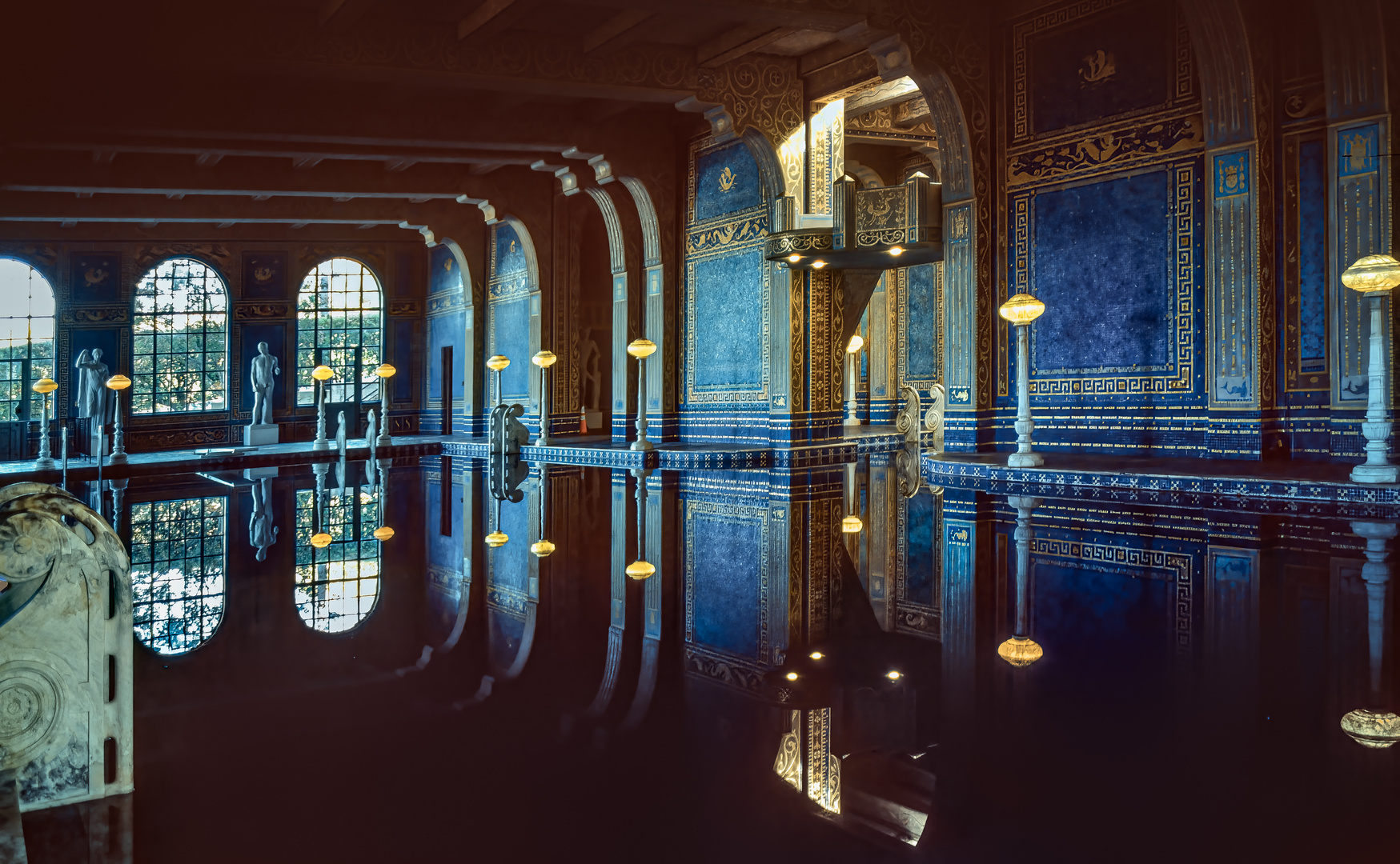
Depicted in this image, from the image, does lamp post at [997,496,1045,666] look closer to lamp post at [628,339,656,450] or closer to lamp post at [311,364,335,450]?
lamp post at [628,339,656,450]

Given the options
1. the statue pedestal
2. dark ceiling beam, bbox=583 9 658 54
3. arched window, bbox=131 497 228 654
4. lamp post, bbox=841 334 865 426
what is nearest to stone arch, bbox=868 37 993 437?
dark ceiling beam, bbox=583 9 658 54

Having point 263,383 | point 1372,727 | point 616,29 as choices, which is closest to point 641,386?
point 616,29

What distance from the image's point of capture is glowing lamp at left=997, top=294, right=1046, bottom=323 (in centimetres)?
1173

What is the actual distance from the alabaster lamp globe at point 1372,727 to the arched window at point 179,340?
25.6 metres

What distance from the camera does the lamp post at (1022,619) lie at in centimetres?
364

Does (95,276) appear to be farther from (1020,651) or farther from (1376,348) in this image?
(1020,651)

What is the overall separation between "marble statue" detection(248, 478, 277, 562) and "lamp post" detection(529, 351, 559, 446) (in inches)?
296

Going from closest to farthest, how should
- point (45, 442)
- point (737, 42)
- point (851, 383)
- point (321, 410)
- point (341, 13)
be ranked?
1. point (341, 13)
2. point (737, 42)
3. point (45, 442)
4. point (321, 410)
5. point (851, 383)

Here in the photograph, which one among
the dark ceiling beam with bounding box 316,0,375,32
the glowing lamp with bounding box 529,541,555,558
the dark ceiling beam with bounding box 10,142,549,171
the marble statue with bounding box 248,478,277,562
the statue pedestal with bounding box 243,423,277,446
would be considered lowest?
the glowing lamp with bounding box 529,541,555,558

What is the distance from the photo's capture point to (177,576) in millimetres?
5633

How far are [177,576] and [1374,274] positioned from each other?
9680mm

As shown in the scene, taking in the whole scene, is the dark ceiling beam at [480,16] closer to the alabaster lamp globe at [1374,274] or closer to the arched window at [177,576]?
the arched window at [177,576]

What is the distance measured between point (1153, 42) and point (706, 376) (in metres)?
8.60

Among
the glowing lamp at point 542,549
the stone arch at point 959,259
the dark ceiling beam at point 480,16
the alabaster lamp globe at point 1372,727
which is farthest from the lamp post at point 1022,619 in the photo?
the dark ceiling beam at point 480,16
